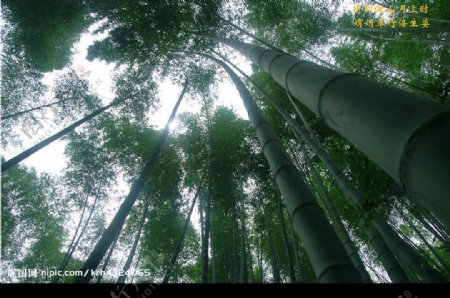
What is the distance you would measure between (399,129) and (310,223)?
0.88 meters

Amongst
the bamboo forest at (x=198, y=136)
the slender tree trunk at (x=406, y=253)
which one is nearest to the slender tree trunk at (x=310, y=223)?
the bamboo forest at (x=198, y=136)

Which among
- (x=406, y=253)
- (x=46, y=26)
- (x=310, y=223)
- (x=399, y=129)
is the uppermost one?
(x=46, y=26)

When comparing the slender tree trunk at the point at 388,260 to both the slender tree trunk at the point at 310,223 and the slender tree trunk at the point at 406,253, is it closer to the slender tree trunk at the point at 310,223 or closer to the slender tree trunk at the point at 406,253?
the slender tree trunk at the point at 406,253

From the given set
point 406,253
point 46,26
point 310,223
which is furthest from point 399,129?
point 46,26

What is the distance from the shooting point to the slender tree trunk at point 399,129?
0.62 meters

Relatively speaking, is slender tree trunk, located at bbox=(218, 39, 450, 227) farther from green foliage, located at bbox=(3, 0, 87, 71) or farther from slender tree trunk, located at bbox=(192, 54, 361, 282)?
green foliage, located at bbox=(3, 0, 87, 71)

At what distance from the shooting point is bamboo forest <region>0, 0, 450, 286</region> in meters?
4.05

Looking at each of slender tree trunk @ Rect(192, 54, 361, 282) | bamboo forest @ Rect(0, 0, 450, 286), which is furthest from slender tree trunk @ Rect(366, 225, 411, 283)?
slender tree trunk @ Rect(192, 54, 361, 282)

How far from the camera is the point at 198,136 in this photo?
988 centimetres

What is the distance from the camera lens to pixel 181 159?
33.3ft

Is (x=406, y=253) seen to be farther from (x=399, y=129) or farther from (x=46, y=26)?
(x=46, y=26)

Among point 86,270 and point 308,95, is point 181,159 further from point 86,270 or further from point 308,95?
point 308,95

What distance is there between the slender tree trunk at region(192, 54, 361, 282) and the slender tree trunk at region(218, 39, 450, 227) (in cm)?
63
